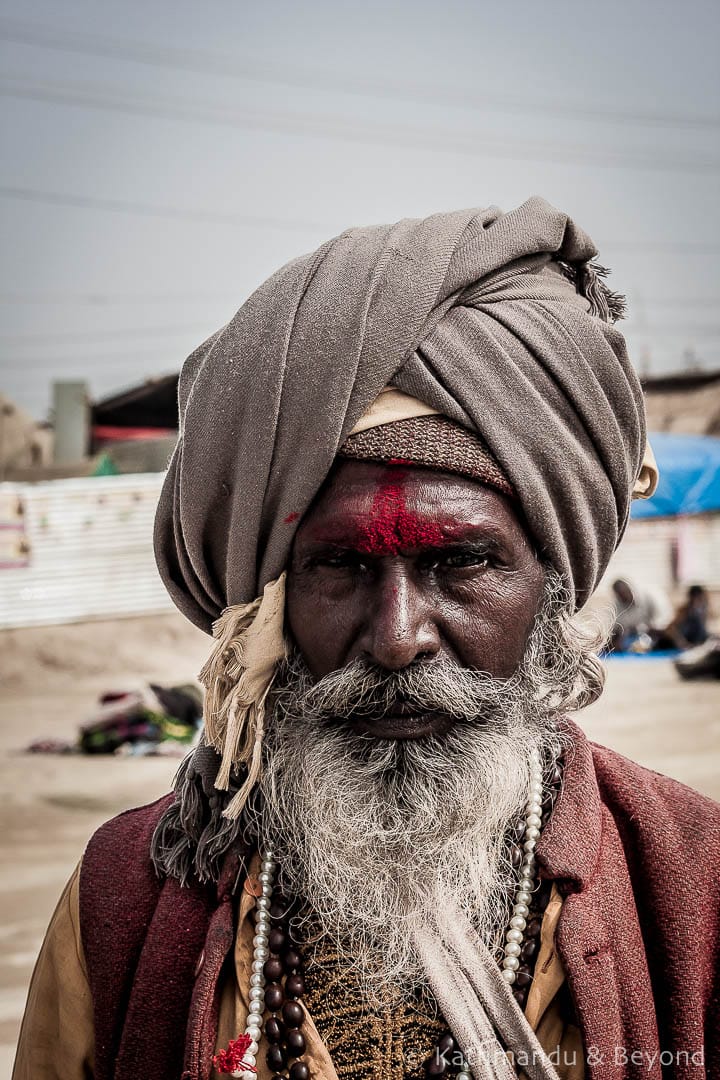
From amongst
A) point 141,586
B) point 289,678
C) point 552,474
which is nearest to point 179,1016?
point 289,678

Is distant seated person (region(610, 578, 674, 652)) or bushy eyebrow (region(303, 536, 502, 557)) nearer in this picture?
bushy eyebrow (region(303, 536, 502, 557))

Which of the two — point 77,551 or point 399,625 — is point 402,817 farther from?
point 77,551

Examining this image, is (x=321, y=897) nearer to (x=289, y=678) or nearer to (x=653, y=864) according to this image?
(x=289, y=678)

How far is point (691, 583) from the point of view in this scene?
19281 mm

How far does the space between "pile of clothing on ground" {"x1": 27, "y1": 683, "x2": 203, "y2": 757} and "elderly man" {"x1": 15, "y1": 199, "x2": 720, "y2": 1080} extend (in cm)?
775

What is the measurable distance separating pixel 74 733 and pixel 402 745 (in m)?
9.71

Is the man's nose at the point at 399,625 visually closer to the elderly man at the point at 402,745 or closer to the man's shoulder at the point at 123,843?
the elderly man at the point at 402,745

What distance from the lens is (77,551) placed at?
54.4ft

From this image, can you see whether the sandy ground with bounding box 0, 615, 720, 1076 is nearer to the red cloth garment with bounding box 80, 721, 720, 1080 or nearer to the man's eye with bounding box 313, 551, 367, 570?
the red cloth garment with bounding box 80, 721, 720, 1080

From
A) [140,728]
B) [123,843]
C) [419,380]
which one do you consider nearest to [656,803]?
[419,380]

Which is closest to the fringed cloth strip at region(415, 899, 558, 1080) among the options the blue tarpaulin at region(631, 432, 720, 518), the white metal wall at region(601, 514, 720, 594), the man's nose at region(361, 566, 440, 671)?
the man's nose at region(361, 566, 440, 671)

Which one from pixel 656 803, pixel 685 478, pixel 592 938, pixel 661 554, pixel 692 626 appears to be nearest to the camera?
pixel 592 938

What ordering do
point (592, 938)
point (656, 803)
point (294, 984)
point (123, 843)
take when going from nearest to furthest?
point (592, 938) → point (294, 984) → point (656, 803) → point (123, 843)

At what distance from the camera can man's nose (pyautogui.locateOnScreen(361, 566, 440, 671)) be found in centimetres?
184
